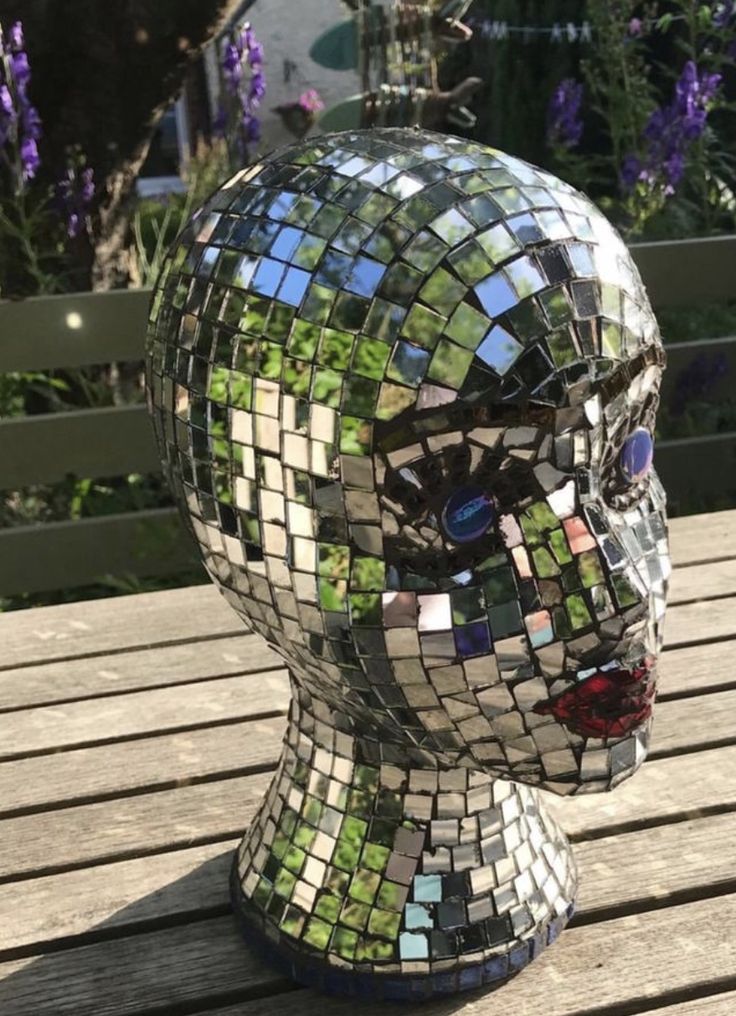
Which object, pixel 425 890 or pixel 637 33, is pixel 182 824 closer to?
pixel 425 890

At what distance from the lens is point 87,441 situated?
249 cm

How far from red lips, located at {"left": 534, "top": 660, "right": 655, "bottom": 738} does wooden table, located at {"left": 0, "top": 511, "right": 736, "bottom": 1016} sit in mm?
316

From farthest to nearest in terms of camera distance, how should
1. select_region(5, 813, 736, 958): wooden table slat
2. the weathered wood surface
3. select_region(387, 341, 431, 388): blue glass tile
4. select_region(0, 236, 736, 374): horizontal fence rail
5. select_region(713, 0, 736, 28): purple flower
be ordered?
select_region(713, 0, 736, 28): purple flower < select_region(0, 236, 736, 374): horizontal fence rail < the weathered wood surface < select_region(5, 813, 736, 958): wooden table slat < select_region(387, 341, 431, 388): blue glass tile

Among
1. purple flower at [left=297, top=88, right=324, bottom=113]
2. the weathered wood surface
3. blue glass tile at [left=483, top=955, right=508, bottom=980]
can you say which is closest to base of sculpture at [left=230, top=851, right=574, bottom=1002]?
blue glass tile at [left=483, top=955, right=508, bottom=980]

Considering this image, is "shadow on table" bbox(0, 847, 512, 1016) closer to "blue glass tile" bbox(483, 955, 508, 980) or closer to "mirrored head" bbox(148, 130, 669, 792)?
"blue glass tile" bbox(483, 955, 508, 980)

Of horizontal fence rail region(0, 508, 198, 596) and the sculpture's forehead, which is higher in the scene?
the sculpture's forehead

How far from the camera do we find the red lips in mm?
848

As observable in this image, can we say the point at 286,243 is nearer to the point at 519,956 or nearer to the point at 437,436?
the point at 437,436

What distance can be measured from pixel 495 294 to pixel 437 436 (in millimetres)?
111

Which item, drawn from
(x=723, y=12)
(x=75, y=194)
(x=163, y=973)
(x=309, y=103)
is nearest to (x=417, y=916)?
(x=163, y=973)

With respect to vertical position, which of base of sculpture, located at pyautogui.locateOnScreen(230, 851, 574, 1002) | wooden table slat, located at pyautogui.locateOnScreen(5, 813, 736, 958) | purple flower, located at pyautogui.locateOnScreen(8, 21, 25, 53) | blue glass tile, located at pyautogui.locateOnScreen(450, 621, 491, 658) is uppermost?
purple flower, located at pyautogui.locateOnScreen(8, 21, 25, 53)

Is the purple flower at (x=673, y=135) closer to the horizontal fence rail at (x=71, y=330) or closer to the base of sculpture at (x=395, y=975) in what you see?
the horizontal fence rail at (x=71, y=330)

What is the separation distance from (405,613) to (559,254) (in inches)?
11.6

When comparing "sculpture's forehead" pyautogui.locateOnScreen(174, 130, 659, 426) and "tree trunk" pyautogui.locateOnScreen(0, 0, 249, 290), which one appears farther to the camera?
"tree trunk" pyautogui.locateOnScreen(0, 0, 249, 290)
